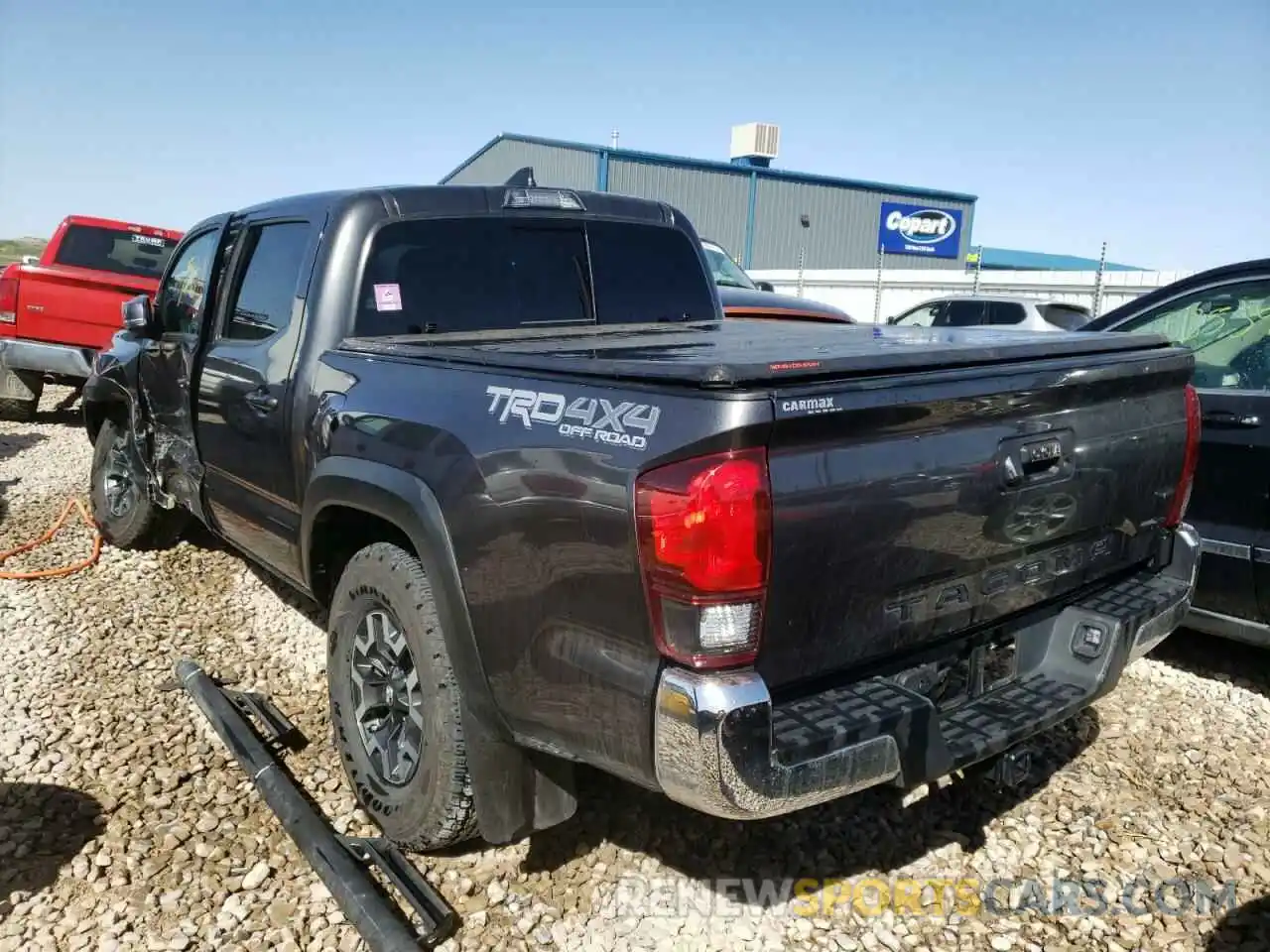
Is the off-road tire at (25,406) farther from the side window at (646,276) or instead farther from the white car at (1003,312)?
the white car at (1003,312)

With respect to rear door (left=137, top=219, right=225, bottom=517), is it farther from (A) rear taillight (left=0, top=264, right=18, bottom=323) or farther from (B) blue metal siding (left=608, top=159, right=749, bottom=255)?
(B) blue metal siding (left=608, top=159, right=749, bottom=255)

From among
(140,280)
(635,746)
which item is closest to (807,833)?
(635,746)

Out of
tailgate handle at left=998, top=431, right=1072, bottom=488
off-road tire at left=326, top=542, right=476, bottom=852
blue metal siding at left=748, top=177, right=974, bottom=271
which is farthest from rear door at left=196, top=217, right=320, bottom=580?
blue metal siding at left=748, top=177, right=974, bottom=271

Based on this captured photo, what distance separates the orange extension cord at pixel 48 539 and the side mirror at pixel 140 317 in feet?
4.87

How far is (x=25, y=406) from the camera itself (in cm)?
988

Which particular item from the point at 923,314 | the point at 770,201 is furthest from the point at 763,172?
the point at 923,314

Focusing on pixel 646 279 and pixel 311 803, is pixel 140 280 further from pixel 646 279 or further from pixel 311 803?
pixel 311 803

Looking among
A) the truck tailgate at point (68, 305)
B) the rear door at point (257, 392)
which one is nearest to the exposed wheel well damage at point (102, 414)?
the rear door at point (257, 392)

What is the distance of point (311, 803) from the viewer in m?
3.11

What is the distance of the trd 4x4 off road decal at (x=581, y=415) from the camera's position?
77.5 inches

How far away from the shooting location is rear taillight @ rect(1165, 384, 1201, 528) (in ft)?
9.68

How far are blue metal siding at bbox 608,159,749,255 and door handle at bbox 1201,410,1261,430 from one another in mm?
26164

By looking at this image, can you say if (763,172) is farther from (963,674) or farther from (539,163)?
(963,674)

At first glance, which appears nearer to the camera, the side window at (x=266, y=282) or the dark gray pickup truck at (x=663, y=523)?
the dark gray pickup truck at (x=663, y=523)
